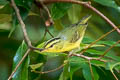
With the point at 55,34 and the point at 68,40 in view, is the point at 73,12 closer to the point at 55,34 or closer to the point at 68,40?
the point at 55,34

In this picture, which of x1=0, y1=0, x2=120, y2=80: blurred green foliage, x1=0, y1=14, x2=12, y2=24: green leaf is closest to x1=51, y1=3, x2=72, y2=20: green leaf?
x1=0, y1=0, x2=120, y2=80: blurred green foliage

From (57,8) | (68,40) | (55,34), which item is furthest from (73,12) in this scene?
(68,40)

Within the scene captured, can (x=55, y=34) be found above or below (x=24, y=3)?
below

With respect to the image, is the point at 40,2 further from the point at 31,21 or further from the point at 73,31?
the point at 31,21

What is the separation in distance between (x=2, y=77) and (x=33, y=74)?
0.22 meters

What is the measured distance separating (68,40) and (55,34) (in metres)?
0.42

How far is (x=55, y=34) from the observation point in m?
0.96

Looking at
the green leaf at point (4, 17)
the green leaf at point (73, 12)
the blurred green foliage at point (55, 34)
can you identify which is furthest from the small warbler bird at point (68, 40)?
the green leaf at point (73, 12)

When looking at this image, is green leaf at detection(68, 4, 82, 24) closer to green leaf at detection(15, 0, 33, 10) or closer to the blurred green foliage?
the blurred green foliage

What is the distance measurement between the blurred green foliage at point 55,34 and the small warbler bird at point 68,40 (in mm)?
57

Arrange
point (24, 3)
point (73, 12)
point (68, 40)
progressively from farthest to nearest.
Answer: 1. point (73, 12)
2. point (24, 3)
3. point (68, 40)

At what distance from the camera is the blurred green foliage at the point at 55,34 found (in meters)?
0.66

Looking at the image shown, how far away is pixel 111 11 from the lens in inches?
40.2

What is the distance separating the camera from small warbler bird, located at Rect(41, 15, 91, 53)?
1.68 ft
